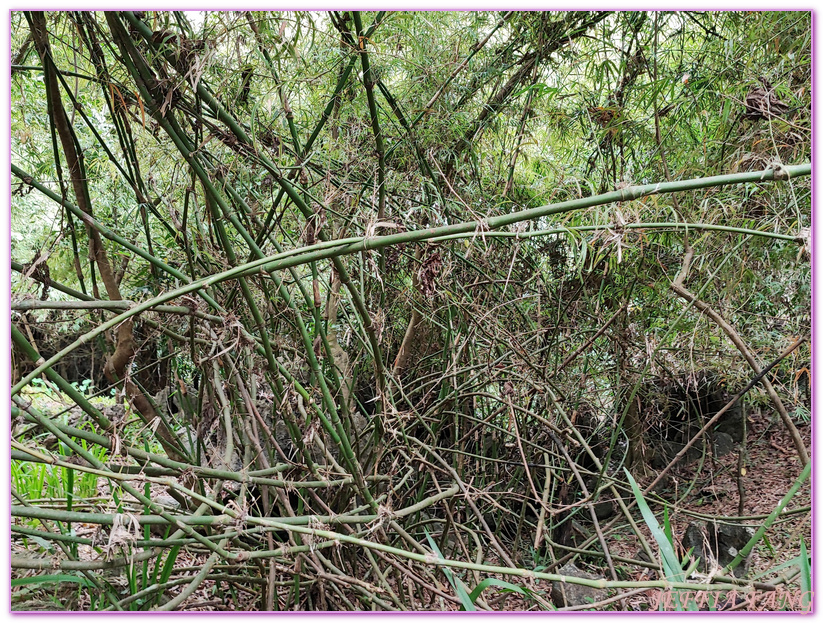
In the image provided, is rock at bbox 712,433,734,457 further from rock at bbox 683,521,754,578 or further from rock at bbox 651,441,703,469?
rock at bbox 683,521,754,578

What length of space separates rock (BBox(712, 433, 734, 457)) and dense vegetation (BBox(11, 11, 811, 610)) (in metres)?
0.59

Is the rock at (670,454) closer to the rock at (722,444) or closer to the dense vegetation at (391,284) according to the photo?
the rock at (722,444)

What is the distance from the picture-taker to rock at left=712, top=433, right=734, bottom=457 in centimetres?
304

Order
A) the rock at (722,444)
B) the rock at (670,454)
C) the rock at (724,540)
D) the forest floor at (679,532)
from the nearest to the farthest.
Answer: the forest floor at (679,532) → the rock at (724,540) → the rock at (670,454) → the rock at (722,444)

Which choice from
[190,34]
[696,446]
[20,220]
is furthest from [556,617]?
[20,220]

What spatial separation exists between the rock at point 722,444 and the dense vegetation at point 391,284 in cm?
59

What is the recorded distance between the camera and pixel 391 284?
186cm

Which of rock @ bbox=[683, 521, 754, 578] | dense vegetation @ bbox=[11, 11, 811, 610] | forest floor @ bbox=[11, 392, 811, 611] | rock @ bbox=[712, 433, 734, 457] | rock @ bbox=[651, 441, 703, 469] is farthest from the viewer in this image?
rock @ bbox=[712, 433, 734, 457]

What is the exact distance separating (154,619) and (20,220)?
305 cm

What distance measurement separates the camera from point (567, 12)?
1521mm

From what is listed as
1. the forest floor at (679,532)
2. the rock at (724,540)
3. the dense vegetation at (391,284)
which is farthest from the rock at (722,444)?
the rock at (724,540)

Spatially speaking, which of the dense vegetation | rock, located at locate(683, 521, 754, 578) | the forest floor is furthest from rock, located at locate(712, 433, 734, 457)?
rock, located at locate(683, 521, 754, 578)

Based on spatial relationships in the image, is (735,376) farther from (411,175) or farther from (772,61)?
(411,175)

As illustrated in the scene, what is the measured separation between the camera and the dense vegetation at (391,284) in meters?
0.97
